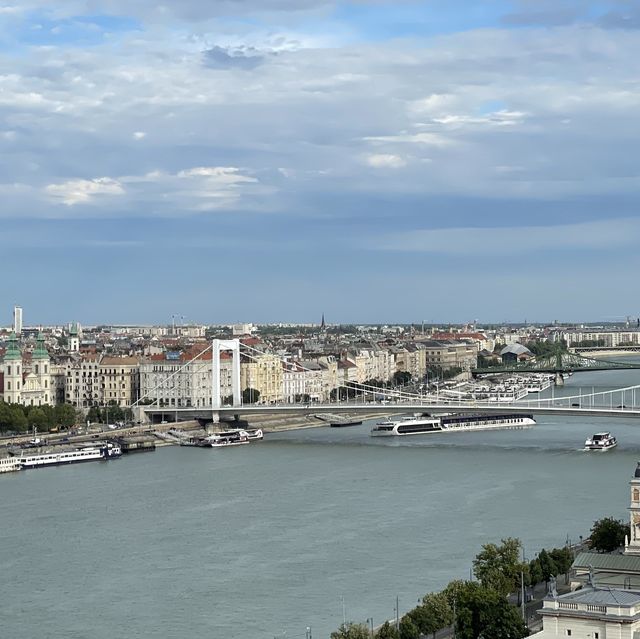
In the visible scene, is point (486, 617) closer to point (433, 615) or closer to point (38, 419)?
point (433, 615)

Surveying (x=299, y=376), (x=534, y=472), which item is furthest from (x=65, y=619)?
(x=299, y=376)

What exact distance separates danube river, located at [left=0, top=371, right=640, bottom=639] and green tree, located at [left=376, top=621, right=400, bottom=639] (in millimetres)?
749

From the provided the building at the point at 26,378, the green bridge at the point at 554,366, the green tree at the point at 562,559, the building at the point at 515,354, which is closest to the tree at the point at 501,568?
the green tree at the point at 562,559

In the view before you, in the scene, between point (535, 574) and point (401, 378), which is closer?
point (535, 574)

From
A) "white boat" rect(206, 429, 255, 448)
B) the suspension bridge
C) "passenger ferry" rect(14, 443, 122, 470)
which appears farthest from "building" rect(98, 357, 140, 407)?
"passenger ferry" rect(14, 443, 122, 470)

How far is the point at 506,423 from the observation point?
27.4m

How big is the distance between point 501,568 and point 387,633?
147 centimetres

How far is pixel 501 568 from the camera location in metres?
10.1

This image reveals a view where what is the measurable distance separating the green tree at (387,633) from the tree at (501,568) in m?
0.88

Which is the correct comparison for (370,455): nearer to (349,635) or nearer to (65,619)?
(65,619)

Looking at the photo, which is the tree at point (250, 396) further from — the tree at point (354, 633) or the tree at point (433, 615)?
the tree at point (354, 633)

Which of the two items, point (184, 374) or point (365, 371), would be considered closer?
point (184, 374)

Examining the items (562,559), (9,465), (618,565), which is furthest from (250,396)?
(618,565)

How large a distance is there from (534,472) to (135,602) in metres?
8.30
